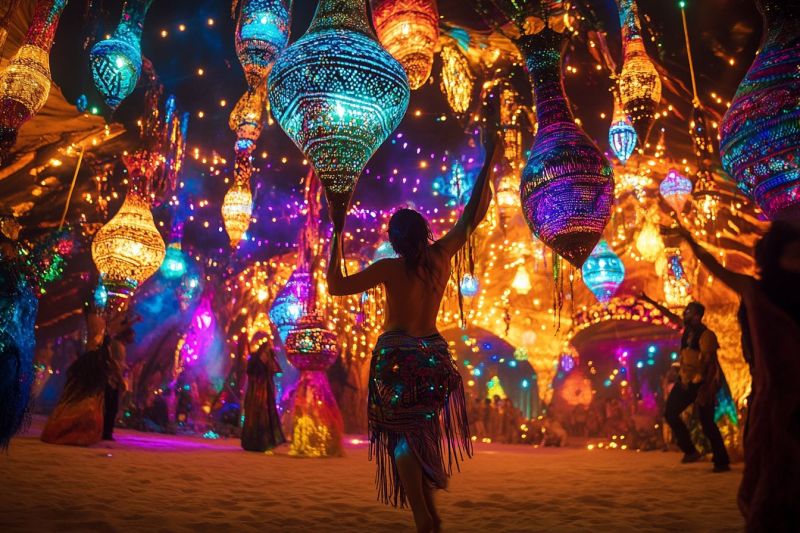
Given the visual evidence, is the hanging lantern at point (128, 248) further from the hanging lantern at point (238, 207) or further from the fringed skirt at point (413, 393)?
the fringed skirt at point (413, 393)

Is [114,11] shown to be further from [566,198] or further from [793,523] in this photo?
[793,523]

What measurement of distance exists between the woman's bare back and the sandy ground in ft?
3.30

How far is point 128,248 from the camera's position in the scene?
6332 millimetres

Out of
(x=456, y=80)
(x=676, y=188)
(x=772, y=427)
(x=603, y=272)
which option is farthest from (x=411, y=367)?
(x=676, y=188)

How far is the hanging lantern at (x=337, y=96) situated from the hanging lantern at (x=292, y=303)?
386 cm

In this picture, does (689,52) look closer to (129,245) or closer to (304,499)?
(304,499)

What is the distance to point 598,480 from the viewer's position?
4.66 m

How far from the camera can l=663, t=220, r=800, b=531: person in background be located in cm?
154

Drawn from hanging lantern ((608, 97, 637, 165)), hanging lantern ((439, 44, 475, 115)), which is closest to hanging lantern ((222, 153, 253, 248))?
Answer: hanging lantern ((439, 44, 475, 115))

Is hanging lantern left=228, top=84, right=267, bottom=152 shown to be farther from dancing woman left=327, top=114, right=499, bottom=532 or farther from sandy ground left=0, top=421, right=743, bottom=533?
dancing woman left=327, top=114, right=499, bottom=532

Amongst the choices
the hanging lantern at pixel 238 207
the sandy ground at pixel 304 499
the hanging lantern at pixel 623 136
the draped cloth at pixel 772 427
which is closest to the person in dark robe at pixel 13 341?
the sandy ground at pixel 304 499

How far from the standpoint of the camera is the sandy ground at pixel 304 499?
2.54 metres

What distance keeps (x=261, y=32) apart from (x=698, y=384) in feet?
16.5

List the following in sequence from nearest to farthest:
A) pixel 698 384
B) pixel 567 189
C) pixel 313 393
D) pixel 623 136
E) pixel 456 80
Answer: pixel 567 189
pixel 698 384
pixel 456 80
pixel 623 136
pixel 313 393
